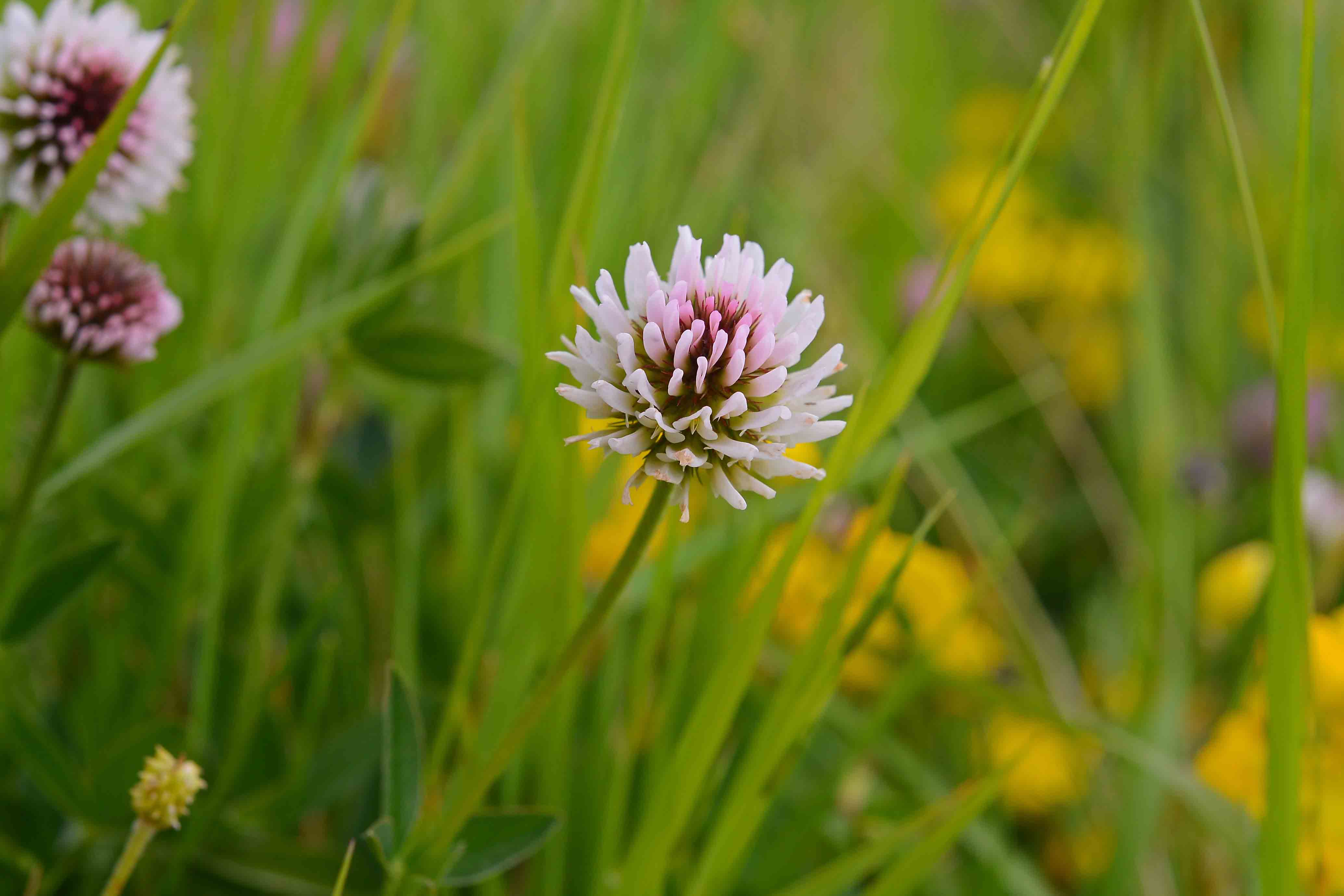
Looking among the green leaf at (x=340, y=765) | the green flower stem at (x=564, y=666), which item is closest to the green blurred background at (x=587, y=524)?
the green leaf at (x=340, y=765)

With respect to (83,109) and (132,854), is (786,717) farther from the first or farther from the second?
(83,109)

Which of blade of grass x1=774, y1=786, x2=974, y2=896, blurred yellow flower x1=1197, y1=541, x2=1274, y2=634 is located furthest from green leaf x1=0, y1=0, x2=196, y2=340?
blurred yellow flower x1=1197, y1=541, x2=1274, y2=634

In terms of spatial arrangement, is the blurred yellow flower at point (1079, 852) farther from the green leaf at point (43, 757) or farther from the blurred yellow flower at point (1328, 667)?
the green leaf at point (43, 757)

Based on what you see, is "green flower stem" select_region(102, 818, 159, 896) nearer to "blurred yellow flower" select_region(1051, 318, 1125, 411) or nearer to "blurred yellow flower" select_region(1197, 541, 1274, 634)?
"blurred yellow flower" select_region(1197, 541, 1274, 634)

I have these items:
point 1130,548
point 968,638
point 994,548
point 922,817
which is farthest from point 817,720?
point 1130,548

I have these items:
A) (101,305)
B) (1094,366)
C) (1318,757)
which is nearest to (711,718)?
(101,305)

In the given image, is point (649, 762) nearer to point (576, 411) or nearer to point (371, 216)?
point (576, 411)

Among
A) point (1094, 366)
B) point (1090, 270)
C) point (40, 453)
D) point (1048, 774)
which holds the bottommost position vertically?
point (40, 453)
